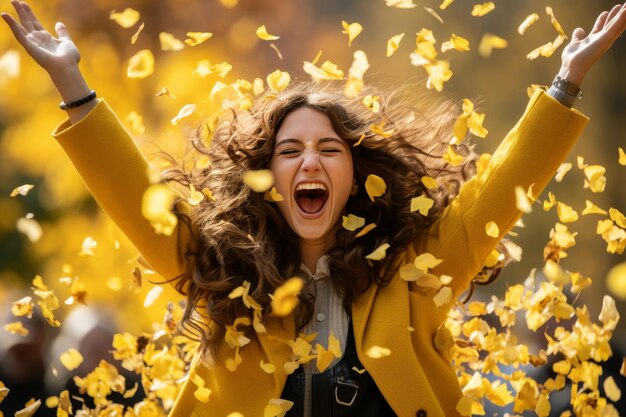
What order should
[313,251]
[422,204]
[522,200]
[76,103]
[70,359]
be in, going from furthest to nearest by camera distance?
[70,359]
[313,251]
[422,204]
[76,103]
[522,200]

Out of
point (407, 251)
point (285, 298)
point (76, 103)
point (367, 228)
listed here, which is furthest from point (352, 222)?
point (76, 103)

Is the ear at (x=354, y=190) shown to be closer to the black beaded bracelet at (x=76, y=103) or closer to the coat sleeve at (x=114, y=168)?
the coat sleeve at (x=114, y=168)

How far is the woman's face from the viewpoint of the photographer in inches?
93.8

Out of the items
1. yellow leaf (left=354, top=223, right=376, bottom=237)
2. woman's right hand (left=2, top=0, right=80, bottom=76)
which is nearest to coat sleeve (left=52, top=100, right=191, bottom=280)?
woman's right hand (left=2, top=0, right=80, bottom=76)

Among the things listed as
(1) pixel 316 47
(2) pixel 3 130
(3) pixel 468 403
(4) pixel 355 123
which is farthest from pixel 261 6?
(3) pixel 468 403

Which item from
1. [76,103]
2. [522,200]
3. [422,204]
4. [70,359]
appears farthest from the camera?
[70,359]

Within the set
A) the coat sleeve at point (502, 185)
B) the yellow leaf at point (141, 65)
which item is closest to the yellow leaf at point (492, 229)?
the coat sleeve at point (502, 185)

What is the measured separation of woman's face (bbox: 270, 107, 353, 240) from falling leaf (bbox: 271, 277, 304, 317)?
0.17 meters

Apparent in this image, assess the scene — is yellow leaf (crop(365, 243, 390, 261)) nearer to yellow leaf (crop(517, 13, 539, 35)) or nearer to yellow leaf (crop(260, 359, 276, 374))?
yellow leaf (crop(260, 359, 276, 374))

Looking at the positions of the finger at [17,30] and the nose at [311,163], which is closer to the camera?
the finger at [17,30]

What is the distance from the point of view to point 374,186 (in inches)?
95.5

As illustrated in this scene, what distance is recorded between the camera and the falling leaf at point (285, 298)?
224 centimetres

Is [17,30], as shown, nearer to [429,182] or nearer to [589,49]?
[429,182]

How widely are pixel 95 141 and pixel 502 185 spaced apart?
936 mm
